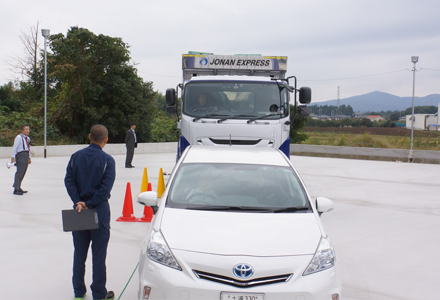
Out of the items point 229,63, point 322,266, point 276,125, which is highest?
point 229,63

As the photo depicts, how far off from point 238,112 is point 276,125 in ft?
2.91

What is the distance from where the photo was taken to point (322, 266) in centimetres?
352

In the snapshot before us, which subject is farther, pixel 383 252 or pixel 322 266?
pixel 383 252

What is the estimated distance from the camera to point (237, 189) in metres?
4.72

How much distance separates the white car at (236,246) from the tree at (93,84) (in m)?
23.8

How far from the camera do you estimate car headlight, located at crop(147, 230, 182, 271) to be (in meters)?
3.44

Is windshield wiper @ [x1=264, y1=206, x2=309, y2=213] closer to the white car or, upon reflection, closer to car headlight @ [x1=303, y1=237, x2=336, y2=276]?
the white car

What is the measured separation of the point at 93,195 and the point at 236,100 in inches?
227

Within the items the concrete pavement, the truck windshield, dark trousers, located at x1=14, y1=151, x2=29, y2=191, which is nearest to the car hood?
the concrete pavement

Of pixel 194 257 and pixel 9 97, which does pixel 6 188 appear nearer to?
pixel 194 257

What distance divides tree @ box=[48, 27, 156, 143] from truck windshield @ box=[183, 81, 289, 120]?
18.7m

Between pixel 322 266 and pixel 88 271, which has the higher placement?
pixel 322 266

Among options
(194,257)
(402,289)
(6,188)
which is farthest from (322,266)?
(6,188)

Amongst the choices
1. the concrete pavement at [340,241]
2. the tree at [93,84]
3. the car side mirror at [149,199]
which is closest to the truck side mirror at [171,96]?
the concrete pavement at [340,241]
